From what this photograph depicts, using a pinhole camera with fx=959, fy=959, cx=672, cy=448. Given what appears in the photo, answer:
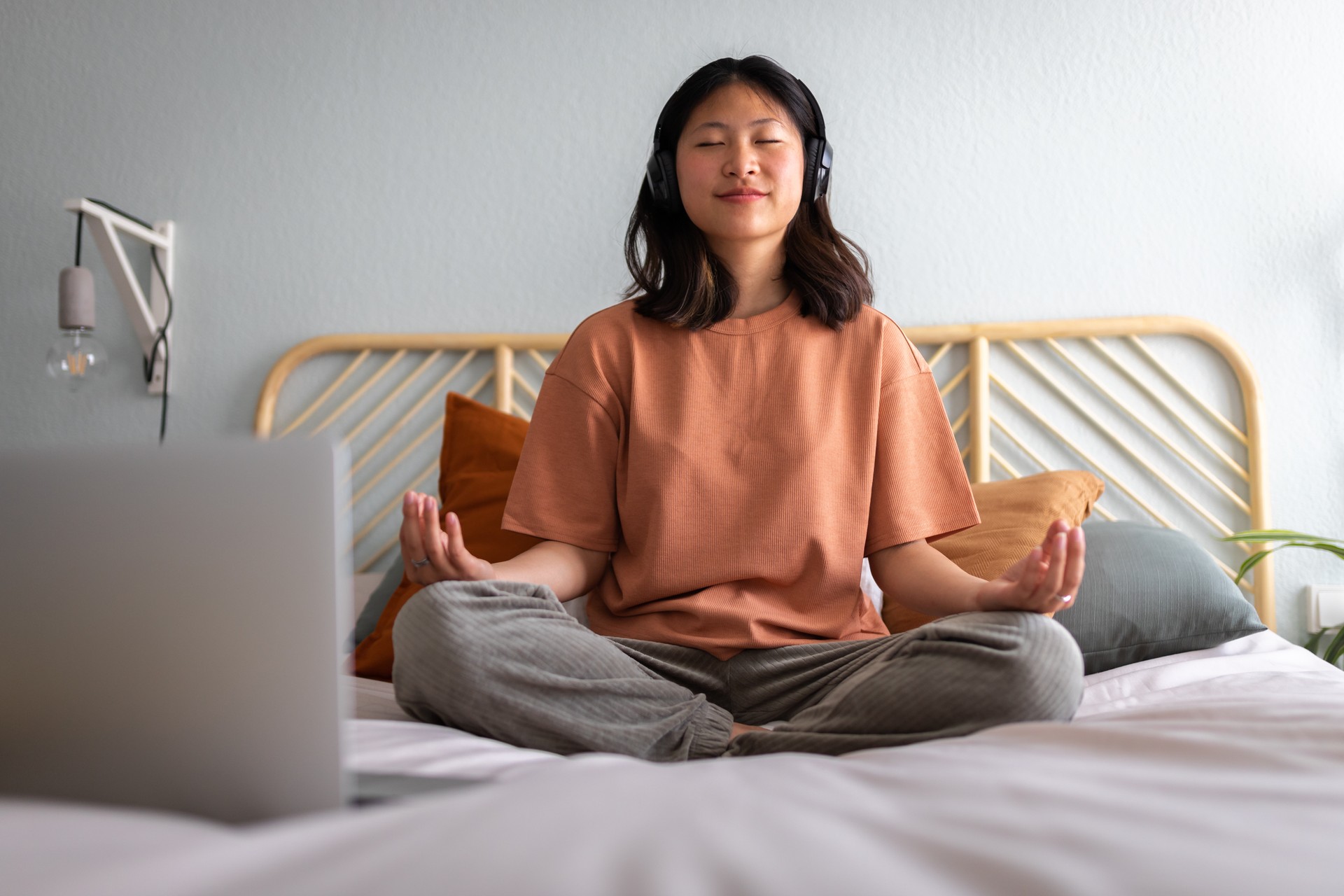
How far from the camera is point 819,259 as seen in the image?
122 centimetres

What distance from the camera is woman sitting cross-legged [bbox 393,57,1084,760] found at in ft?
2.58

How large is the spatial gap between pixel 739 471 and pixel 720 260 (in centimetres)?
31

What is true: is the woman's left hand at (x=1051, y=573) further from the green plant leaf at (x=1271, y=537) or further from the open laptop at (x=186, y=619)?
the green plant leaf at (x=1271, y=537)

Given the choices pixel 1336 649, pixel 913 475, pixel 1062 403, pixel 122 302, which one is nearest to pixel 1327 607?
pixel 1336 649

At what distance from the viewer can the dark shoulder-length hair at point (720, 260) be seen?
1180mm

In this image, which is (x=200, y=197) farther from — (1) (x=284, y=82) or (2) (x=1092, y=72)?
(2) (x=1092, y=72)

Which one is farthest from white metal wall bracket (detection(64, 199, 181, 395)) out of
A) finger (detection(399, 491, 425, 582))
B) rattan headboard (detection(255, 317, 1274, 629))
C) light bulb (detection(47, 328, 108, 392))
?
finger (detection(399, 491, 425, 582))

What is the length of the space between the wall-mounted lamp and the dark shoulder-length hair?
1.05 meters

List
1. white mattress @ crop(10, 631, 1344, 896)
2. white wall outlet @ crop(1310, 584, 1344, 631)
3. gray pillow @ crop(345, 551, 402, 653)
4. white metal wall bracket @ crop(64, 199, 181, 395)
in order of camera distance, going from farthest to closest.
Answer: white metal wall bracket @ crop(64, 199, 181, 395), white wall outlet @ crop(1310, 584, 1344, 631), gray pillow @ crop(345, 551, 402, 653), white mattress @ crop(10, 631, 1344, 896)

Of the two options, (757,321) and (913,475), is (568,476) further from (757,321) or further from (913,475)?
(913,475)

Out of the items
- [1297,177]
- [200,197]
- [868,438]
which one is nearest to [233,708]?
[868,438]

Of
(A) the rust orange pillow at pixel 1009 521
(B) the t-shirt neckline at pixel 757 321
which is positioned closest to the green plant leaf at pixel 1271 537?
(A) the rust orange pillow at pixel 1009 521

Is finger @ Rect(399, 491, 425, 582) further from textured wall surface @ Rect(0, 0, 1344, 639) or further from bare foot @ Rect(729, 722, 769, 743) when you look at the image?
textured wall surface @ Rect(0, 0, 1344, 639)

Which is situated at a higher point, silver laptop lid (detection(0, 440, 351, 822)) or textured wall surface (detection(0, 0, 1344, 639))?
textured wall surface (detection(0, 0, 1344, 639))
